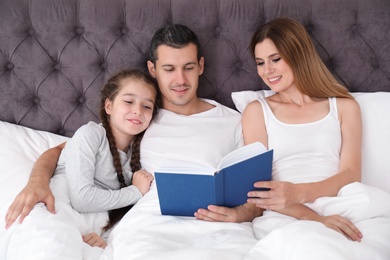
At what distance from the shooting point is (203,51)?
73.3 inches

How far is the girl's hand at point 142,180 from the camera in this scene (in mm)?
1561

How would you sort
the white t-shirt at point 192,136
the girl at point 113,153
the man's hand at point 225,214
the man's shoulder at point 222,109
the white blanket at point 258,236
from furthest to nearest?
the man's shoulder at point 222,109 → the white t-shirt at point 192,136 → the girl at point 113,153 → the man's hand at point 225,214 → the white blanket at point 258,236

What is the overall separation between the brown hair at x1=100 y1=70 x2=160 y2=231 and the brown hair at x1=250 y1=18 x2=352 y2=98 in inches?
19.1

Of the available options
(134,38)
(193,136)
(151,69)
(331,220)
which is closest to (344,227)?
(331,220)

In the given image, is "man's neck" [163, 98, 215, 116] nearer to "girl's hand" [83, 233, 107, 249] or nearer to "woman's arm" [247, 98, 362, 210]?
"woman's arm" [247, 98, 362, 210]

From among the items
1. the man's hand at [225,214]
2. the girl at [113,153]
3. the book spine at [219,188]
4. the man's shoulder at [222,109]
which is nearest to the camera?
the book spine at [219,188]

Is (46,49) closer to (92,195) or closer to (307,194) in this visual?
Answer: (92,195)

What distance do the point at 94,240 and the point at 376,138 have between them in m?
1.10

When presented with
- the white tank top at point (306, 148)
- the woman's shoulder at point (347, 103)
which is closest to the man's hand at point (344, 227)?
the white tank top at point (306, 148)

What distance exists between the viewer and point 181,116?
1734 mm

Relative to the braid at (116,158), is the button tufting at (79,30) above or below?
above

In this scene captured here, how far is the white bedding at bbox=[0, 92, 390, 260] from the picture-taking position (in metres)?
1.10

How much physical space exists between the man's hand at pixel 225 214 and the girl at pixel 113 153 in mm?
320

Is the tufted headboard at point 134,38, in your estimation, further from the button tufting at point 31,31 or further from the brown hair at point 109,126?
the brown hair at point 109,126
